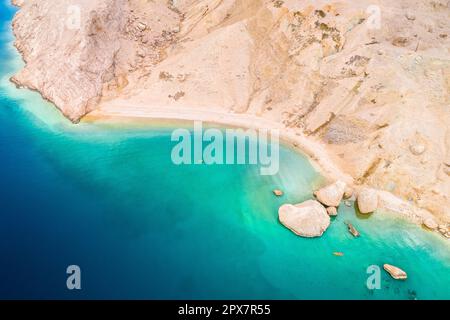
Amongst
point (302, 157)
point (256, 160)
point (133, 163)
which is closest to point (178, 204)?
point (133, 163)

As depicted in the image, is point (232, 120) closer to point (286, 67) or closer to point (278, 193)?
point (286, 67)

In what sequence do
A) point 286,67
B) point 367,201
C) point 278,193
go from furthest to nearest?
point 286,67 < point 278,193 < point 367,201

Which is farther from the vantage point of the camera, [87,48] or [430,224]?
[87,48]

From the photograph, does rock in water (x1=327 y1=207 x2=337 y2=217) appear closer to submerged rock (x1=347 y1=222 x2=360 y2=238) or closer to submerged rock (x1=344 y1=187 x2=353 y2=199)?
submerged rock (x1=347 y1=222 x2=360 y2=238)

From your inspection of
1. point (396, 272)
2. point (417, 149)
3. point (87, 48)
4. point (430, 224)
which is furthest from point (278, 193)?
point (87, 48)

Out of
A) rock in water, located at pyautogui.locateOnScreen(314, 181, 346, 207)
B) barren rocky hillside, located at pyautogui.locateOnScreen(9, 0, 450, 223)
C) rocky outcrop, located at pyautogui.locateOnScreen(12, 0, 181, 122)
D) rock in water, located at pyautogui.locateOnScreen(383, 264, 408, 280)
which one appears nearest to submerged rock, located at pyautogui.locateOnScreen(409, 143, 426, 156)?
barren rocky hillside, located at pyautogui.locateOnScreen(9, 0, 450, 223)

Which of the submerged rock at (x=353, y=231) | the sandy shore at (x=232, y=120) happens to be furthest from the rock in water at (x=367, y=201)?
the sandy shore at (x=232, y=120)
